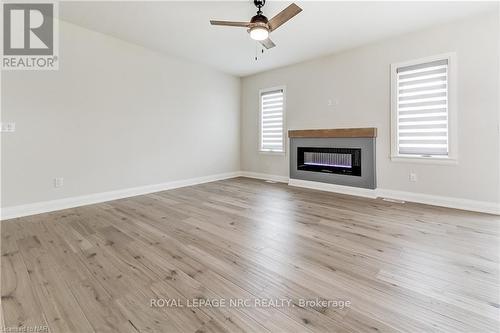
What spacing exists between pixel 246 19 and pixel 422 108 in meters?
3.12

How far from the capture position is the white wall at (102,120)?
3203 millimetres

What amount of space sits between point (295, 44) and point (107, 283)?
14.5 feet

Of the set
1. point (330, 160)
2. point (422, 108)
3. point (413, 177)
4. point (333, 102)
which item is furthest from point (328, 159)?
point (422, 108)

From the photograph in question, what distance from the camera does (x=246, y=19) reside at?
11.1 feet

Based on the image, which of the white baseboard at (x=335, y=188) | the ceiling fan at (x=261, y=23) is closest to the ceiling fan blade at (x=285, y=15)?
the ceiling fan at (x=261, y=23)

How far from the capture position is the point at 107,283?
65.7 inches

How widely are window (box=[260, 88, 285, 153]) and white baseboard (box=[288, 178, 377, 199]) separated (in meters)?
0.95

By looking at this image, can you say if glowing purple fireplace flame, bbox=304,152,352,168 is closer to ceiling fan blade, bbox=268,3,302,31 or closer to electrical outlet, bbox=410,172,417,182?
electrical outlet, bbox=410,172,417,182

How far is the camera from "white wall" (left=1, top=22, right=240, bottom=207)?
10.5 feet

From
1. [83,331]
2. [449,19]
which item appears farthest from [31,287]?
[449,19]

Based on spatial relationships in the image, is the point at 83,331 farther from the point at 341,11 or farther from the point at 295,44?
the point at 295,44

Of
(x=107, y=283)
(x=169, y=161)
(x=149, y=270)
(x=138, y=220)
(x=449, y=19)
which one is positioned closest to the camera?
(x=107, y=283)

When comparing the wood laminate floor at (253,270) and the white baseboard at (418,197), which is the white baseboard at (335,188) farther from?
the wood laminate floor at (253,270)

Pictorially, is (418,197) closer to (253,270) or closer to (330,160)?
(330,160)
